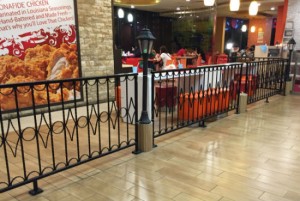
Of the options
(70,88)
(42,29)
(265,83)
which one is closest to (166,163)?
(70,88)

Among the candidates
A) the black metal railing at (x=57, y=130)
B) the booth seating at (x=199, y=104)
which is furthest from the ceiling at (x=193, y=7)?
the booth seating at (x=199, y=104)

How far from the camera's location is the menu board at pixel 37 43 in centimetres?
466

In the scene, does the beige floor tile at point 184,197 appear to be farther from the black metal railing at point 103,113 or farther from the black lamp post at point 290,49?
the black lamp post at point 290,49

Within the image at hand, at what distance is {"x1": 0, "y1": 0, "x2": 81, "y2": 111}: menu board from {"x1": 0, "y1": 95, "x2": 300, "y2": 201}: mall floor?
6.58ft

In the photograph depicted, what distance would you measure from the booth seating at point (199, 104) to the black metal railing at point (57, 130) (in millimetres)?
828

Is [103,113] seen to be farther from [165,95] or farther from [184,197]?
[184,197]

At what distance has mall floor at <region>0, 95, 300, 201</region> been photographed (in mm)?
2377

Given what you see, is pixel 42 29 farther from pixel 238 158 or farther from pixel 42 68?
pixel 238 158

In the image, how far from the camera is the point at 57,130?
165 inches

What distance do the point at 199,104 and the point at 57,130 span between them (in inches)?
91.5

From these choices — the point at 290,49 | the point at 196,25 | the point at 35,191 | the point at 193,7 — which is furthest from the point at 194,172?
the point at 196,25

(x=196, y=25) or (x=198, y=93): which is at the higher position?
(x=196, y=25)

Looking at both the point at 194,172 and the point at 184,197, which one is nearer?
the point at 184,197

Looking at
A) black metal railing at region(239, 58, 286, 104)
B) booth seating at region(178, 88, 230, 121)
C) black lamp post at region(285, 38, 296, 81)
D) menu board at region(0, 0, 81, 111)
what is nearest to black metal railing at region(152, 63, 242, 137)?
booth seating at region(178, 88, 230, 121)
